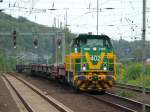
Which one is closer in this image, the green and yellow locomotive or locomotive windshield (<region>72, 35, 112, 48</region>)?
the green and yellow locomotive

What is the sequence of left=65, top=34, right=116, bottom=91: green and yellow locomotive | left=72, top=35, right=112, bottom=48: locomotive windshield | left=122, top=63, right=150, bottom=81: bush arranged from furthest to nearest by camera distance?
left=122, top=63, right=150, bottom=81: bush → left=72, top=35, right=112, bottom=48: locomotive windshield → left=65, top=34, right=116, bottom=91: green and yellow locomotive

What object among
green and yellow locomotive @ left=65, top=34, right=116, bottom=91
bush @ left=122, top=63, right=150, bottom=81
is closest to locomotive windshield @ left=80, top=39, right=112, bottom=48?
green and yellow locomotive @ left=65, top=34, right=116, bottom=91

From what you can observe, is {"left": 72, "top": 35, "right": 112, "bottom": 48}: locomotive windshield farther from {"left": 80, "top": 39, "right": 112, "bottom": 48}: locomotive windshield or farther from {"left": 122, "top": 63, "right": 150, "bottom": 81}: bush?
{"left": 122, "top": 63, "right": 150, "bottom": 81}: bush

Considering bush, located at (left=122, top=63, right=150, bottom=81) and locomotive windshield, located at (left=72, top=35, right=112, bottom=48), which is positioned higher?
locomotive windshield, located at (left=72, top=35, right=112, bottom=48)

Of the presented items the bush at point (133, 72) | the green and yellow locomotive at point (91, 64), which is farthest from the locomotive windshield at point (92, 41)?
the bush at point (133, 72)

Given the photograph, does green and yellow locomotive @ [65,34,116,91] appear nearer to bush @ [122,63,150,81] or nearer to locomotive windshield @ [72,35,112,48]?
locomotive windshield @ [72,35,112,48]

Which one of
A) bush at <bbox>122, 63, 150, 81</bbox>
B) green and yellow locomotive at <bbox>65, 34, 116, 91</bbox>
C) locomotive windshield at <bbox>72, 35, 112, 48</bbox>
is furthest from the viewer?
bush at <bbox>122, 63, 150, 81</bbox>

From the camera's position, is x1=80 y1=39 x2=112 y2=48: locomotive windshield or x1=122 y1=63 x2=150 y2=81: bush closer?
x1=80 y1=39 x2=112 y2=48: locomotive windshield

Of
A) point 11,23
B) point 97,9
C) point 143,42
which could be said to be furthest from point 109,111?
point 11,23

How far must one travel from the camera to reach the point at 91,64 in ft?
83.3

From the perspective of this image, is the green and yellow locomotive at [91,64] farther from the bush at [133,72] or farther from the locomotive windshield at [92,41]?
the bush at [133,72]

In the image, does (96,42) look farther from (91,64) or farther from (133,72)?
(133,72)

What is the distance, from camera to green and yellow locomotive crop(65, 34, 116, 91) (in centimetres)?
2528

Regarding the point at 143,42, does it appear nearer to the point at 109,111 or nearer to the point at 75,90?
the point at 109,111
